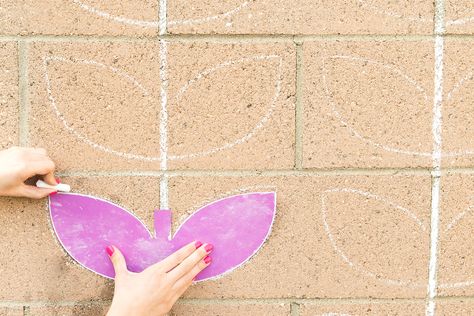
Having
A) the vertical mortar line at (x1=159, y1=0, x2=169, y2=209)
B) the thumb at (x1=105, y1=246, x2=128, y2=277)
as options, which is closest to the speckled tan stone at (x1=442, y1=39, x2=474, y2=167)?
the vertical mortar line at (x1=159, y1=0, x2=169, y2=209)

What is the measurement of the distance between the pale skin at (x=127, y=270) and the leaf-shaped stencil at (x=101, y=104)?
122mm

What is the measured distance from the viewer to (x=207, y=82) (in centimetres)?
142

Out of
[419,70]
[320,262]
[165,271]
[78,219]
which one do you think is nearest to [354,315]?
[320,262]

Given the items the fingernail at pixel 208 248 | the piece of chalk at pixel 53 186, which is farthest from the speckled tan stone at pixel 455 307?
the piece of chalk at pixel 53 186

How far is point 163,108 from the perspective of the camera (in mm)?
1426

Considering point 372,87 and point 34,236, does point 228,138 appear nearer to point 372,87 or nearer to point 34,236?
point 372,87

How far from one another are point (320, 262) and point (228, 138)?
40 centimetres

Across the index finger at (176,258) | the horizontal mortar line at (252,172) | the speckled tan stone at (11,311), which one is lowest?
the speckled tan stone at (11,311)

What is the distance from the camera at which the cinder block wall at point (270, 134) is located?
4.62ft

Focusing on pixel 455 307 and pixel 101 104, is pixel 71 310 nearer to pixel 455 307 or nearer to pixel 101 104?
pixel 101 104

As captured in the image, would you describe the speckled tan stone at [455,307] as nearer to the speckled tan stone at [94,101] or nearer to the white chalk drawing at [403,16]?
the white chalk drawing at [403,16]

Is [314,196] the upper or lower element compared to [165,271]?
upper

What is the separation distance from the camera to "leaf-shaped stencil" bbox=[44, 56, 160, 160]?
141 cm

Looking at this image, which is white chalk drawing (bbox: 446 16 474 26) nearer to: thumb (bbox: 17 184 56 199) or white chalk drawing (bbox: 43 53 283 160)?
white chalk drawing (bbox: 43 53 283 160)
